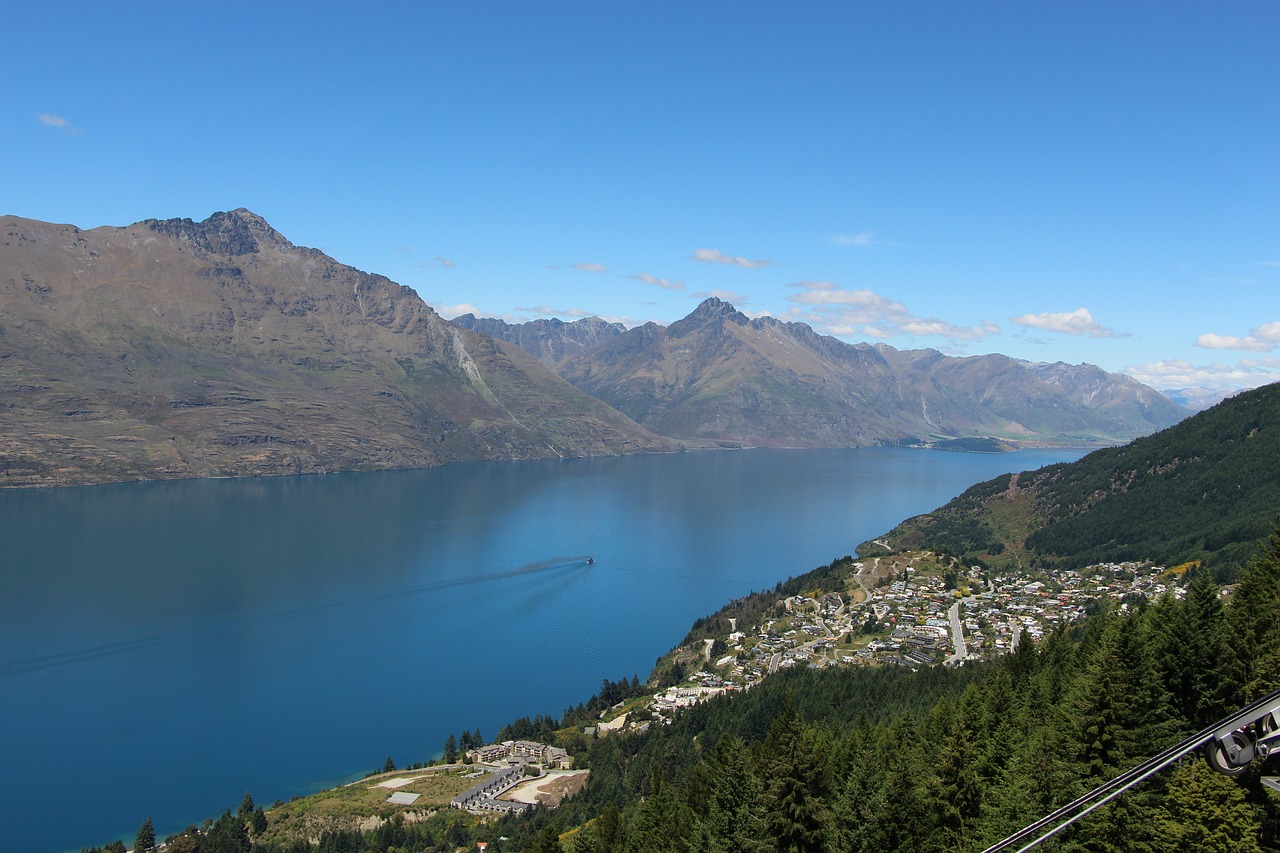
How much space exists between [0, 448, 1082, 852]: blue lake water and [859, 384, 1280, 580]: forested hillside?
21.6 metres

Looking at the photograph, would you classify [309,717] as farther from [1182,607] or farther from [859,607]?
[1182,607]

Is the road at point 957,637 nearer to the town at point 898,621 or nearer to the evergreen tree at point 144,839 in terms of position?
the town at point 898,621

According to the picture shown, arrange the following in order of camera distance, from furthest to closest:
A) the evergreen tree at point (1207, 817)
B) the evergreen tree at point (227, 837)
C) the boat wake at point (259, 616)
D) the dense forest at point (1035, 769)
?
the boat wake at point (259, 616), the evergreen tree at point (227, 837), the dense forest at point (1035, 769), the evergreen tree at point (1207, 817)

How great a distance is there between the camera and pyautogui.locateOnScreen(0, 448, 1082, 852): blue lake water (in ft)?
190

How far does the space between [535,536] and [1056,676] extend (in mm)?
119957

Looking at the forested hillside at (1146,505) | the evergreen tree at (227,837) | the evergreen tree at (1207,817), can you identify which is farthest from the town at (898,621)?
→ the evergreen tree at (1207,817)

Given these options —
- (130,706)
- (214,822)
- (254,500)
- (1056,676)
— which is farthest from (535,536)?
(1056,676)

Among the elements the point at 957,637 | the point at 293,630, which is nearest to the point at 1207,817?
the point at 957,637

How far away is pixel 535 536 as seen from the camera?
143375 millimetres

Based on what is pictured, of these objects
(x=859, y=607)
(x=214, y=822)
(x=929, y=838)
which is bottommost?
(x=214, y=822)

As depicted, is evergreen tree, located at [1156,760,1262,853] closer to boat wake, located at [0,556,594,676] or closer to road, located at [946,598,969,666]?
road, located at [946,598,969,666]

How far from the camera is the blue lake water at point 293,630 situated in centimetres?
5791

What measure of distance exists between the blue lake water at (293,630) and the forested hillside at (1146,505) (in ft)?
71.0

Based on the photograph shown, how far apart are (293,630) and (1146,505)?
103 m
